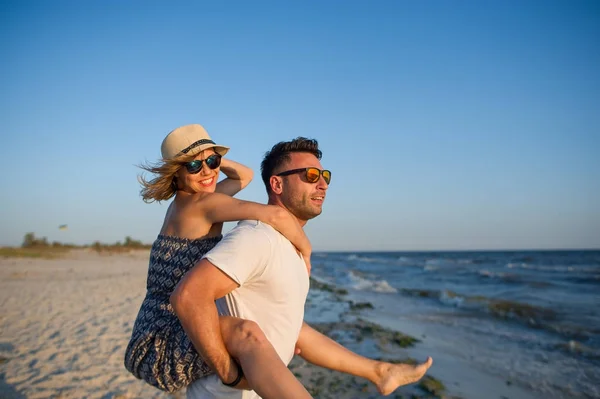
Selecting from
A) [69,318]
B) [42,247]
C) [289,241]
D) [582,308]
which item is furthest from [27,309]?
[42,247]

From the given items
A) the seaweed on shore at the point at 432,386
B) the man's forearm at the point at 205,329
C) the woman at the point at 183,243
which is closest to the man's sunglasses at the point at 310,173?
the woman at the point at 183,243

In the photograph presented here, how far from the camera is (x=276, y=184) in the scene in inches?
127

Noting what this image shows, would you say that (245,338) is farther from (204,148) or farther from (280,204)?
(204,148)

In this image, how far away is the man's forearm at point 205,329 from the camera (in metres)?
2.25

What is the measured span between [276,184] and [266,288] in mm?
904

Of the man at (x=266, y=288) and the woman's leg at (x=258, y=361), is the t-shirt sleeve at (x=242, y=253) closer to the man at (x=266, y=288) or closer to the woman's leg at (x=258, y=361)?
the man at (x=266, y=288)

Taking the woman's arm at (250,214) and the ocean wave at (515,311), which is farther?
the ocean wave at (515,311)

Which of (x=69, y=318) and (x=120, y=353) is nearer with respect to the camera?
(x=120, y=353)

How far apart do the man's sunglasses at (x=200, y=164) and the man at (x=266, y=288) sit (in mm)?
370

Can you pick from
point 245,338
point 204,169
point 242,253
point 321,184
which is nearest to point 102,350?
point 204,169

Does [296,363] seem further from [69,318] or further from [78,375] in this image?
[69,318]

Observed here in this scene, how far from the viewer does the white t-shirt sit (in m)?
2.39

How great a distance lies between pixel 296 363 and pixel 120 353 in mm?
2572

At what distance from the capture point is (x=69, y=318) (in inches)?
352
